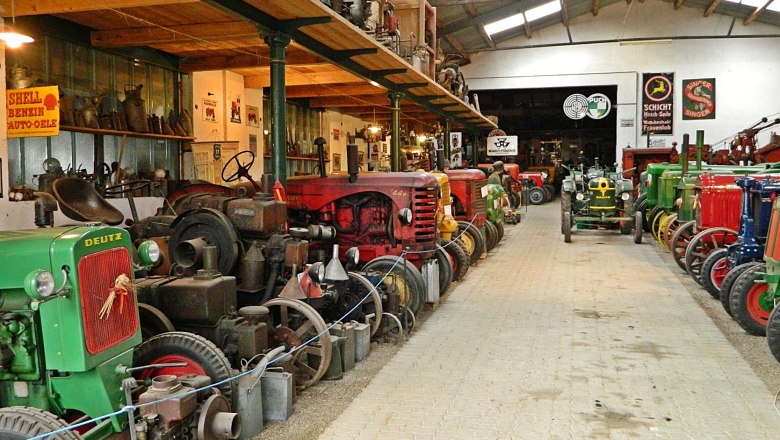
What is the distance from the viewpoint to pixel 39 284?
2.53 m

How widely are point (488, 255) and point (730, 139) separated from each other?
48.7ft

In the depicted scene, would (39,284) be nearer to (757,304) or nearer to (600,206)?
(757,304)

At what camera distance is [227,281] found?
4.06m

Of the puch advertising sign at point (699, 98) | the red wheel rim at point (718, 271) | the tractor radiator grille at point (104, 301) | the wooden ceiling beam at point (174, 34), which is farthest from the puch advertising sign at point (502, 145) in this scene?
the tractor radiator grille at point (104, 301)

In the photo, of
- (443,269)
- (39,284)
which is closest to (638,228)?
(443,269)

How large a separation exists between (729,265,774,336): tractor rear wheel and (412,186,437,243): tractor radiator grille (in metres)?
2.70

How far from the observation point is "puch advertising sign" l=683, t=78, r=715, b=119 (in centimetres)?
2214

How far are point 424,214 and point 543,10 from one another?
16.8 meters

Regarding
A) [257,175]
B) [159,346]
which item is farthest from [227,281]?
[257,175]

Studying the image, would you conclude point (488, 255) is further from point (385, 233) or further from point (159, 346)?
point (159, 346)

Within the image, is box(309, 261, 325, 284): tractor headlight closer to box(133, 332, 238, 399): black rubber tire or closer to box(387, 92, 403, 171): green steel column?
box(133, 332, 238, 399): black rubber tire

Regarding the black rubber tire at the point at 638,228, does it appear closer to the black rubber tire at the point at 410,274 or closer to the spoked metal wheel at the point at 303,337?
the black rubber tire at the point at 410,274

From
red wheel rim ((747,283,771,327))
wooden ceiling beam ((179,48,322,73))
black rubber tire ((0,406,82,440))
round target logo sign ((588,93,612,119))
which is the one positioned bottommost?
red wheel rim ((747,283,771,327))

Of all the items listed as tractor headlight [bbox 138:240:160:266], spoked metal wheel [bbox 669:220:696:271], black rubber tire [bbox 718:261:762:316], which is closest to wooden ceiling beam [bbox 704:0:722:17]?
spoked metal wheel [bbox 669:220:696:271]
